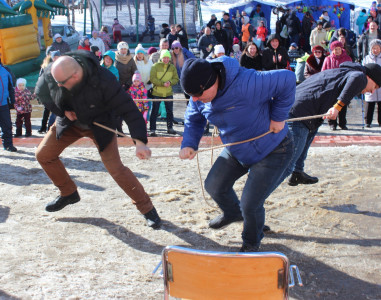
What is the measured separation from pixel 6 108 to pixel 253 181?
5.87 meters

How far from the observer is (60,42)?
47.3ft

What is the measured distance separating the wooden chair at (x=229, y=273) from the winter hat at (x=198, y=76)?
4.31 feet

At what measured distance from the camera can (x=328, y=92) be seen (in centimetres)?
490

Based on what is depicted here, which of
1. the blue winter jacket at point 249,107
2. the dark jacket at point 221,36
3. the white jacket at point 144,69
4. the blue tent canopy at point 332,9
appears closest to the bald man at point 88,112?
the blue winter jacket at point 249,107

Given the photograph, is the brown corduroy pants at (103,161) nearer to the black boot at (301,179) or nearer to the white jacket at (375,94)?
the black boot at (301,179)

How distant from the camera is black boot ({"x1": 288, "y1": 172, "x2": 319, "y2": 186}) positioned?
18.6 ft

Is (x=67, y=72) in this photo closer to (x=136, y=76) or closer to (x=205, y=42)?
(x=136, y=76)

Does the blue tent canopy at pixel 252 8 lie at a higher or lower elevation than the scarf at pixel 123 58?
higher

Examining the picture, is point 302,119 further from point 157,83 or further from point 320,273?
point 157,83

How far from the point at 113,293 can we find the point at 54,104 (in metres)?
1.73

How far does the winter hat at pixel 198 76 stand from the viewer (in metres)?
3.40

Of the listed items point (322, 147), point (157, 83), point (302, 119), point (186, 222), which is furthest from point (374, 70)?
point (157, 83)

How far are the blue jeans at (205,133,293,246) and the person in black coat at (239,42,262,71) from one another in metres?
6.42

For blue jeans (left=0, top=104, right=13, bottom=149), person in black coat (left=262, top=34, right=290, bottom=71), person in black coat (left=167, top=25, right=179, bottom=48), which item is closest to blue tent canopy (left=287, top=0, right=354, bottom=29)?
person in black coat (left=167, top=25, right=179, bottom=48)
